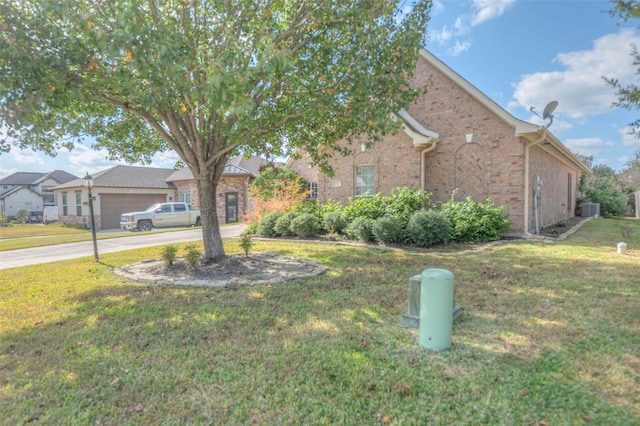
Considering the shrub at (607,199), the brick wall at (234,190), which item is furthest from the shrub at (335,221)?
the shrub at (607,199)

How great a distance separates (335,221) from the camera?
10773 millimetres

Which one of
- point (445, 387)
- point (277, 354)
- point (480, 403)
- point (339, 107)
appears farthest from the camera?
point (339, 107)

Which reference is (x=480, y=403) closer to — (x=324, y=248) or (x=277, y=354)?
(x=277, y=354)

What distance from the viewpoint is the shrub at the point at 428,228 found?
884cm

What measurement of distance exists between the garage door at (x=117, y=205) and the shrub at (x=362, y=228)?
20.0 m

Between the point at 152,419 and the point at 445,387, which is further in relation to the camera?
the point at 445,387

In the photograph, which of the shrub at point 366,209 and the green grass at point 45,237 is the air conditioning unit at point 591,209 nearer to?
the shrub at point 366,209

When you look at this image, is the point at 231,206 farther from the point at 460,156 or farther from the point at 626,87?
the point at 626,87

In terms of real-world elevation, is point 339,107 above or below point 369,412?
above

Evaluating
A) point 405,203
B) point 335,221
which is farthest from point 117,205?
point 405,203

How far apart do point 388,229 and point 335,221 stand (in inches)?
87.9

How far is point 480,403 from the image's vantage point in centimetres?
243

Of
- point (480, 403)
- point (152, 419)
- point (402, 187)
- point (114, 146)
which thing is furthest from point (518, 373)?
point (114, 146)

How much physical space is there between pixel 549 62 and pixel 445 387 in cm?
1435
